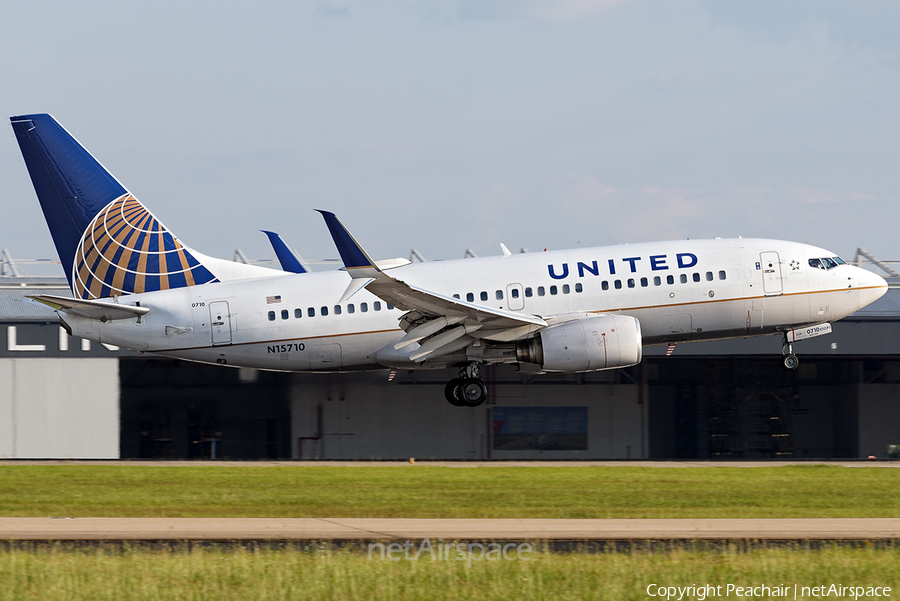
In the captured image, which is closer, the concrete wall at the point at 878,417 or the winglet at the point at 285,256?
the winglet at the point at 285,256

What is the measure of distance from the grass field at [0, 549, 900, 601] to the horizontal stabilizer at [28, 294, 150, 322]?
1436 centimetres

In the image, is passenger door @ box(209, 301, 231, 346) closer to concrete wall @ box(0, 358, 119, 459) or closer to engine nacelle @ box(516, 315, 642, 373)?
engine nacelle @ box(516, 315, 642, 373)

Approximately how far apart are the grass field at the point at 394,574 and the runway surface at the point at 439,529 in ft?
7.12

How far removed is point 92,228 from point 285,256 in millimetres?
6541

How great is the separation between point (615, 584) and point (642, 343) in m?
17.6

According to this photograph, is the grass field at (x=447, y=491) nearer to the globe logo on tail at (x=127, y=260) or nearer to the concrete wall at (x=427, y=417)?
the globe logo on tail at (x=127, y=260)

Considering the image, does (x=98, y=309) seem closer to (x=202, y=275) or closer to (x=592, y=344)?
(x=202, y=275)

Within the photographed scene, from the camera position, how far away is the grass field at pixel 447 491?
2623 cm

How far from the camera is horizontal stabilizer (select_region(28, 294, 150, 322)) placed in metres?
31.3

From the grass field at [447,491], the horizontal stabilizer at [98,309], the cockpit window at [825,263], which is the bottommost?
the grass field at [447,491]

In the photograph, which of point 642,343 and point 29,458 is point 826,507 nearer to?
point 642,343

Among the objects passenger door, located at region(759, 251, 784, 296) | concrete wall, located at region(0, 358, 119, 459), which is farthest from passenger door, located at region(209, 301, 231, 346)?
concrete wall, located at region(0, 358, 119, 459)

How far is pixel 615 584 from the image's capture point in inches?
611

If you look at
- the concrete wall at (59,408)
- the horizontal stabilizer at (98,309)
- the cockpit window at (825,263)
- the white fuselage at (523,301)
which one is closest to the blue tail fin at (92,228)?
the white fuselage at (523,301)
